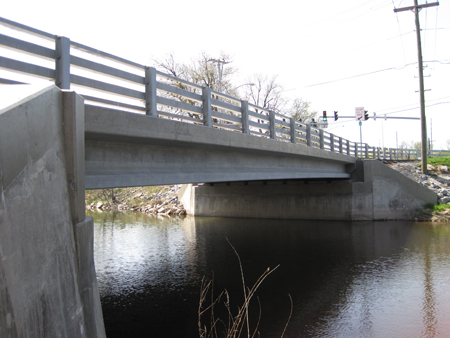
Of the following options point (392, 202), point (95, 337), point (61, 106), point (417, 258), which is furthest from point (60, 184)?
point (392, 202)

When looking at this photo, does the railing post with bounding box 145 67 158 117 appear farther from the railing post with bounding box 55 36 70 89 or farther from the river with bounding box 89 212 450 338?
the river with bounding box 89 212 450 338

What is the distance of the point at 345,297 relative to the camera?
9.31m

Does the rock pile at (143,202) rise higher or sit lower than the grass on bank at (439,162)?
lower

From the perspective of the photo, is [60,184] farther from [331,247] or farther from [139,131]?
[331,247]

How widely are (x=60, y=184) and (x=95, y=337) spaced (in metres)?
1.89

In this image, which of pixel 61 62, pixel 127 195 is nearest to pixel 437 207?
pixel 61 62

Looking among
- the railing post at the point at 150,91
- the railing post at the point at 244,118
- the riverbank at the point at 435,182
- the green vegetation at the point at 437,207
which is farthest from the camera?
the green vegetation at the point at 437,207

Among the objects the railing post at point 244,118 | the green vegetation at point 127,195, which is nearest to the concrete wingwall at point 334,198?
the green vegetation at point 127,195

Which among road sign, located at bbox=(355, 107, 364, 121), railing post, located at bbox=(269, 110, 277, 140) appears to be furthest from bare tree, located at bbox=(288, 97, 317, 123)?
railing post, located at bbox=(269, 110, 277, 140)

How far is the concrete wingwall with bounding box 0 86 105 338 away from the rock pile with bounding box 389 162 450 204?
81.6ft

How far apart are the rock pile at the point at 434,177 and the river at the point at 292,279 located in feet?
16.3

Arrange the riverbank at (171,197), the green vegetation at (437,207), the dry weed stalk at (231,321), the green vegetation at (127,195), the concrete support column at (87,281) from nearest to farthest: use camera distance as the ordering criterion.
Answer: the dry weed stalk at (231,321)
the concrete support column at (87,281)
the green vegetation at (437,207)
the riverbank at (171,197)
the green vegetation at (127,195)

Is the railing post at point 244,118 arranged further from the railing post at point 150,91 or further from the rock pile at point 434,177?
the rock pile at point 434,177

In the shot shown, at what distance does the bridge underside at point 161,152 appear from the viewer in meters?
6.10
